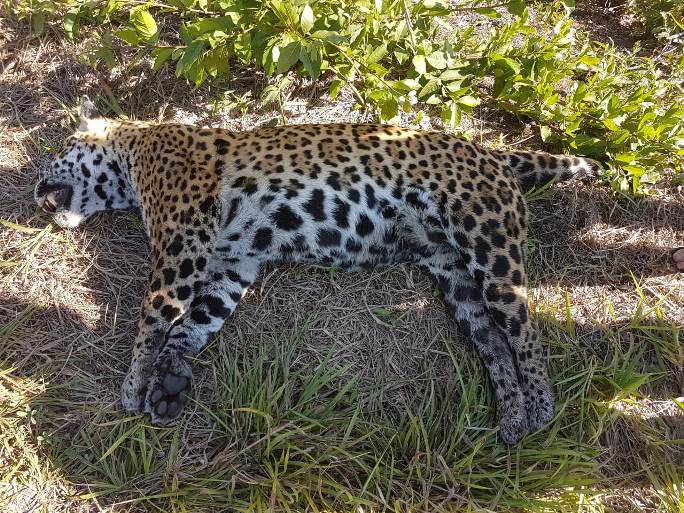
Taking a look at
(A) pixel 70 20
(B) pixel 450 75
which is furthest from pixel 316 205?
(A) pixel 70 20

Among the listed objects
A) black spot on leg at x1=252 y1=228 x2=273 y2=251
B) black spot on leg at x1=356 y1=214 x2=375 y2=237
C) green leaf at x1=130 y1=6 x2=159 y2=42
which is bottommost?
black spot on leg at x1=252 y1=228 x2=273 y2=251

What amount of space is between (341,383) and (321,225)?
1.21 meters

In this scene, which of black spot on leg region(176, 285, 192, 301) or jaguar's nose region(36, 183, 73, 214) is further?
jaguar's nose region(36, 183, 73, 214)

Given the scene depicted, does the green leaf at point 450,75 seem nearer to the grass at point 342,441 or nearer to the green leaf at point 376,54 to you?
Answer: the green leaf at point 376,54

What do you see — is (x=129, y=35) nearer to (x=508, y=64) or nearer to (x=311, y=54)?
(x=311, y=54)

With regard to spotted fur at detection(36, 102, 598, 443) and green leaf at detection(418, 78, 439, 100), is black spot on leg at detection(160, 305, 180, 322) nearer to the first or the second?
spotted fur at detection(36, 102, 598, 443)

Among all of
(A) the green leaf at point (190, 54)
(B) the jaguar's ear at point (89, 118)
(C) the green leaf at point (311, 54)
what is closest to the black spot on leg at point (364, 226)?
(C) the green leaf at point (311, 54)

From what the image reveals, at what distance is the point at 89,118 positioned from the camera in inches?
186

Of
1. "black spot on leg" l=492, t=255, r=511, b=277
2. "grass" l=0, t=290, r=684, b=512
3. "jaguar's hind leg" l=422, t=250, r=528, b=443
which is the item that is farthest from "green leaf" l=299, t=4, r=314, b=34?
"grass" l=0, t=290, r=684, b=512

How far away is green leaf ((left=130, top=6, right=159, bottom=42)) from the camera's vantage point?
416cm

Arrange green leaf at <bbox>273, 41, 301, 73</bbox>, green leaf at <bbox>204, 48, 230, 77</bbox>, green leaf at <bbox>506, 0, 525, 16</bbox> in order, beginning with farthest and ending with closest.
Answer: green leaf at <bbox>204, 48, 230, 77</bbox> → green leaf at <bbox>506, 0, 525, 16</bbox> → green leaf at <bbox>273, 41, 301, 73</bbox>

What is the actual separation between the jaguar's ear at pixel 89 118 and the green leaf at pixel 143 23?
816mm

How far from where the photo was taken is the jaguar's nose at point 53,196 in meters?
4.59

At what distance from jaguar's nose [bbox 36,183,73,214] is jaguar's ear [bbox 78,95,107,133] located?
21.3 inches
